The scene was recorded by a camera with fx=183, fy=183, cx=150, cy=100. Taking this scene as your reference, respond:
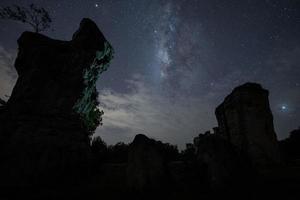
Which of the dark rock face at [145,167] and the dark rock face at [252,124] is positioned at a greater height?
the dark rock face at [252,124]

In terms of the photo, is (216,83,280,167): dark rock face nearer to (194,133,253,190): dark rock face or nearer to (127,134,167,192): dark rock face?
(194,133,253,190): dark rock face

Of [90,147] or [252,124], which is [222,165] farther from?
[90,147]

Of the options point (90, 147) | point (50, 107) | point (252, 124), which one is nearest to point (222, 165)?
point (252, 124)

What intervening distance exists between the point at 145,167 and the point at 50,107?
998 centimetres

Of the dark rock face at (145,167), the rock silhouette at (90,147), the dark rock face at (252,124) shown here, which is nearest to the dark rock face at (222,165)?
the rock silhouette at (90,147)

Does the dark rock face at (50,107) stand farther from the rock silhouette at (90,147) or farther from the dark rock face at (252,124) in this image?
the dark rock face at (252,124)

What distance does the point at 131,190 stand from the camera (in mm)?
6859

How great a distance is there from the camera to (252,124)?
40.2 ft

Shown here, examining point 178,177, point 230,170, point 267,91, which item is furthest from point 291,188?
point 267,91

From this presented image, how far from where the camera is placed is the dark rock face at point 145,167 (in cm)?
687

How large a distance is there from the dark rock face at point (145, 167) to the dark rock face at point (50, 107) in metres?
4.96

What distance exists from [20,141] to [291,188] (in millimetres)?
13731

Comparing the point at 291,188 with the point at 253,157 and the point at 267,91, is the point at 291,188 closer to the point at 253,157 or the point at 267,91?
the point at 253,157

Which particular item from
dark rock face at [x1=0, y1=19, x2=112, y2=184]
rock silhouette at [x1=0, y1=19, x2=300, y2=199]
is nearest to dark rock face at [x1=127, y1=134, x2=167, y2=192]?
rock silhouette at [x1=0, y1=19, x2=300, y2=199]
